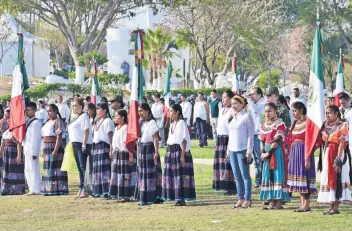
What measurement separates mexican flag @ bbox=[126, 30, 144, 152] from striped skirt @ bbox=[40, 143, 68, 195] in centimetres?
224

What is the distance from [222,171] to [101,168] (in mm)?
2077

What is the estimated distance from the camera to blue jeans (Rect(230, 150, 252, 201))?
13703 mm

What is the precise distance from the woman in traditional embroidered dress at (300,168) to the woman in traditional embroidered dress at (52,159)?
5.08m

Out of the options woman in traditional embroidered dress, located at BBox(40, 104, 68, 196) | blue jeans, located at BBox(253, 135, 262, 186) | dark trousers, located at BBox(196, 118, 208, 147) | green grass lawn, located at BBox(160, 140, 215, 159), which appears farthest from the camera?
dark trousers, located at BBox(196, 118, 208, 147)

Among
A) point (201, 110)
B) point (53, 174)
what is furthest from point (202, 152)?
point (53, 174)

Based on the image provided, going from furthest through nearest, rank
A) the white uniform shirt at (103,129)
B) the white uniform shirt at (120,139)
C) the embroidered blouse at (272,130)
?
the white uniform shirt at (103,129) < the white uniform shirt at (120,139) < the embroidered blouse at (272,130)

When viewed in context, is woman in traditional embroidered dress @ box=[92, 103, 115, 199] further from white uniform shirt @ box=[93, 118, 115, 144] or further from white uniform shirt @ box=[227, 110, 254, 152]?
→ white uniform shirt @ box=[227, 110, 254, 152]

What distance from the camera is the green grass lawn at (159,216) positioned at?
11938 millimetres

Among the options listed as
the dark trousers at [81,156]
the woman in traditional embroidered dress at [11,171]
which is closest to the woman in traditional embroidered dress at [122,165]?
the dark trousers at [81,156]

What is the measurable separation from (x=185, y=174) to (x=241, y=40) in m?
41.6

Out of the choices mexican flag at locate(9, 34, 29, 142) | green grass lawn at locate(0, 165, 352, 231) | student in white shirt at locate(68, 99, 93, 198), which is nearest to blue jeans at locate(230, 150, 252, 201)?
green grass lawn at locate(0, 165, 352, 231)

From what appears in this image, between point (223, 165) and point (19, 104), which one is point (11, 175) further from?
point (223, 165)

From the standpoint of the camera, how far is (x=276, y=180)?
43.9ft

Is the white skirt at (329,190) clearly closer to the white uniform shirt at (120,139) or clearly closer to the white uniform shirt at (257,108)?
the white uniform shirt at (257,108)
